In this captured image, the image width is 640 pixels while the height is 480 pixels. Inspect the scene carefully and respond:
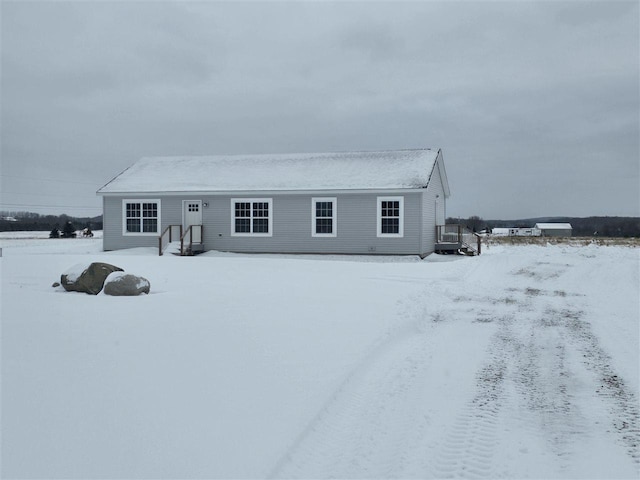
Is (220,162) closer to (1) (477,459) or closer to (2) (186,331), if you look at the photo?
(2) (186,331)

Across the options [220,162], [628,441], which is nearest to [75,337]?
[628,441]

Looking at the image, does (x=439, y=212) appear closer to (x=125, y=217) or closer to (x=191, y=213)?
(x=191, y=213)

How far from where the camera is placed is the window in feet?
79.9

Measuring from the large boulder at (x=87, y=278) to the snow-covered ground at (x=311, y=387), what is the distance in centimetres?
28

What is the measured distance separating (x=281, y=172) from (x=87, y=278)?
50.1ft

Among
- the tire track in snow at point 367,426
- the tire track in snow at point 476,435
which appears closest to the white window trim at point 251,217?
the tire track in snow at point 367,426

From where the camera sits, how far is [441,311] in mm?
9867

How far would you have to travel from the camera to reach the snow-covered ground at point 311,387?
147 inches

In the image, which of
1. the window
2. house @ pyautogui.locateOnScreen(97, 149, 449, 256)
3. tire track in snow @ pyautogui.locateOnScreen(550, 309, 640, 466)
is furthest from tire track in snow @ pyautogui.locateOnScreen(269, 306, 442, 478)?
the window

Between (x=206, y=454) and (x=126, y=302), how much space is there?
5.93 metres

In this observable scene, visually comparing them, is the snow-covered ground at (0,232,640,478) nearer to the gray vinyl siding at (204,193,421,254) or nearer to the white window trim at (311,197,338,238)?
the gray vinyl siding at (204,193,421,254)

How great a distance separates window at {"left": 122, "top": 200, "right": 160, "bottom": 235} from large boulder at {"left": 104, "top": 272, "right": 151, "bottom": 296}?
1460 cm

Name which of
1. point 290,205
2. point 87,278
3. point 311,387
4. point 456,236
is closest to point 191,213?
point 290,205

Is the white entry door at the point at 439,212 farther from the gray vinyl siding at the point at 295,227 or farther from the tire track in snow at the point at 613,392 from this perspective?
the tire track in snow at the point at 613,392
